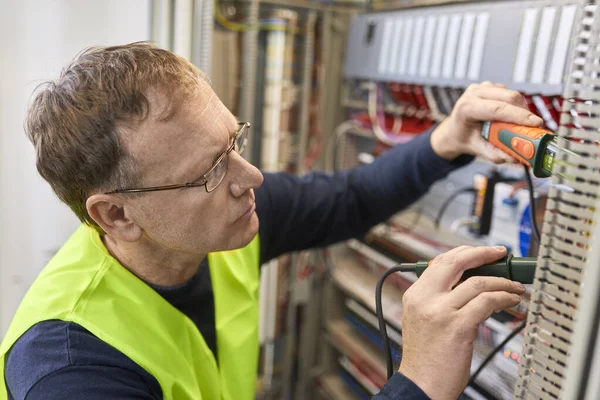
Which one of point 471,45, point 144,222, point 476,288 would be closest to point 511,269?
point 476,288

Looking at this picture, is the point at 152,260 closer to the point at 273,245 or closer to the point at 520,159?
the point at 273,245

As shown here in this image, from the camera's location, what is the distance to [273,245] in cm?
132

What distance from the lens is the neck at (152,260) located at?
3.33 ft

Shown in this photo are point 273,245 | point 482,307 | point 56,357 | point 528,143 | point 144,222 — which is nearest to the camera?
point 482,307

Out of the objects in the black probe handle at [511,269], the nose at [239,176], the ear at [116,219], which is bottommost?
the ear at [116,219]

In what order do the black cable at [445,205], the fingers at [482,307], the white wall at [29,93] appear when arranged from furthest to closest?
1. the white wall at [29,93]
2. the black cable at [445,205]
3. the fingers at [482,307]

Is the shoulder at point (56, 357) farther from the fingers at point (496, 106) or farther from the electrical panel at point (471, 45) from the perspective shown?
the electrical panel at point (471, 45)

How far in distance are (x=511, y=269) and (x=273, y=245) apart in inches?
29.2

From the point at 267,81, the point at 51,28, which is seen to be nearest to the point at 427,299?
the point at 267,81

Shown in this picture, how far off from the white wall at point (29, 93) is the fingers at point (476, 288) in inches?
55.1

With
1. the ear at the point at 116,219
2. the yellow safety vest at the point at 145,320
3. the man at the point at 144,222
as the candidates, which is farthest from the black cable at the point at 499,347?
the ear at the point at 116,219

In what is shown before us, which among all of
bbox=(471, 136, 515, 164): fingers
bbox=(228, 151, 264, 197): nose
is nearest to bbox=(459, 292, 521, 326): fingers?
bbox=(471, 136, 515, 164): fingers

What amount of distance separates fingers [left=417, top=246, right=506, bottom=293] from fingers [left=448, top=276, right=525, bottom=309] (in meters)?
0.02

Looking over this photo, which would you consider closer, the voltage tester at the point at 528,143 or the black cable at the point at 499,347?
the voltage tester at the point at 528,143
